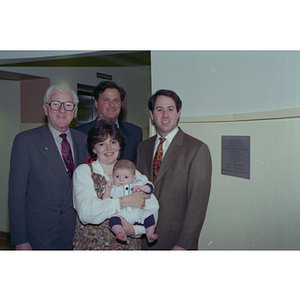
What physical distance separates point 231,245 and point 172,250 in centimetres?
45

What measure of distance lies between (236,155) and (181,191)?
48 cm

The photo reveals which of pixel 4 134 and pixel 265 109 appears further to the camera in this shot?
pixel 4 134

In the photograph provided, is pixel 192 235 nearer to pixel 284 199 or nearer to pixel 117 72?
pixel 284 199

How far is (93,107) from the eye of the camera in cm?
209

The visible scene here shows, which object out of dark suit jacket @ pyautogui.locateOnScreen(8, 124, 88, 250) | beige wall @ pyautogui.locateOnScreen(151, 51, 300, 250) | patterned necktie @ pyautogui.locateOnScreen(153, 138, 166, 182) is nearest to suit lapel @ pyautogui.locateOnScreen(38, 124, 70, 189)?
dark suit jacket @ pyautogui.locateOnScreen(8, 124, 88, 250)

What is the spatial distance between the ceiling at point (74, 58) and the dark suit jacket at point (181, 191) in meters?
0.74

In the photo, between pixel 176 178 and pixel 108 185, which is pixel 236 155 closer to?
pixel 176 178

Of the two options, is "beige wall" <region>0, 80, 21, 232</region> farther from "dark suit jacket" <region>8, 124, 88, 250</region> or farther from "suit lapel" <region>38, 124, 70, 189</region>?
"suit lapel" <region>38, 124, 70, 189</region>

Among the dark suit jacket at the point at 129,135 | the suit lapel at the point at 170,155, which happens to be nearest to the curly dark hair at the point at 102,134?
the dark suit jacket at the point at 129,135

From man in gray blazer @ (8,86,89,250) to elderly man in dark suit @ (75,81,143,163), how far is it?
0.17 meters

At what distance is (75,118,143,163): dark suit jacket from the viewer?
1.99 metres

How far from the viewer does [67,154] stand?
1987 mm

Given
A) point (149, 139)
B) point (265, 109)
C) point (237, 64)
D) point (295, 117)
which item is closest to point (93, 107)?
point (149, 139)

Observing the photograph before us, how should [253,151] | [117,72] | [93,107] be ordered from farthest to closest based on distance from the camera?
[117,72] < [93,107] < [253,151]
